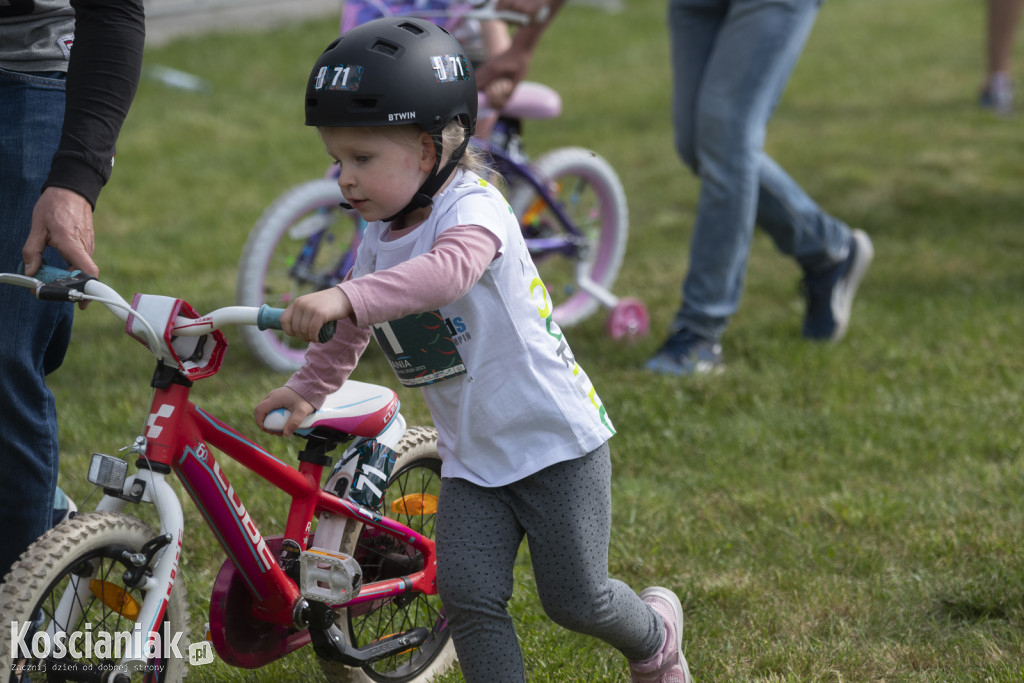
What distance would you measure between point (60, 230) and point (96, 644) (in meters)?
0.87

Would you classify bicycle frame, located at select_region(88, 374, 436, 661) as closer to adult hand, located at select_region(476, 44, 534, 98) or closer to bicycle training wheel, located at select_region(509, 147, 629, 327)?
adult hand, located at select_region(476, 44, 534, 98)

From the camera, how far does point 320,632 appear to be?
272 cm

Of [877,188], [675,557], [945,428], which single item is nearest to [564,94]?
[877,188]

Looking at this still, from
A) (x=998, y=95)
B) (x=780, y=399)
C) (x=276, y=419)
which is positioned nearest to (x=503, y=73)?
(x=780, y=399)

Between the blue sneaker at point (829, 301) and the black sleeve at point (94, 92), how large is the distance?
11.8 ft

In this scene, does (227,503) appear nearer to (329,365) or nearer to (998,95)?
(329,365)

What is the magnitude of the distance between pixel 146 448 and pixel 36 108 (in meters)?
0.83

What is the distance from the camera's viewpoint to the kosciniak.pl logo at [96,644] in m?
2.30

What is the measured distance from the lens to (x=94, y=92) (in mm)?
2508

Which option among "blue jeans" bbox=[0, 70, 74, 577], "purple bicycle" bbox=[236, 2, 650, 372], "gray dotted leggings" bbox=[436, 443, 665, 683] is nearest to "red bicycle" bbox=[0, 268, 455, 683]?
"blue jeans" bbox=[0, 70, 74, 577]

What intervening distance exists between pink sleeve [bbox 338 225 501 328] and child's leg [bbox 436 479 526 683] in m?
0.52

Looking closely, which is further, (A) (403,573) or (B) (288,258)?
(B) (288,258)

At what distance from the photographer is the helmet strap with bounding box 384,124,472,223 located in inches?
91.8

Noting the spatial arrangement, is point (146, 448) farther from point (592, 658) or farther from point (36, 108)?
point (592, 658)
